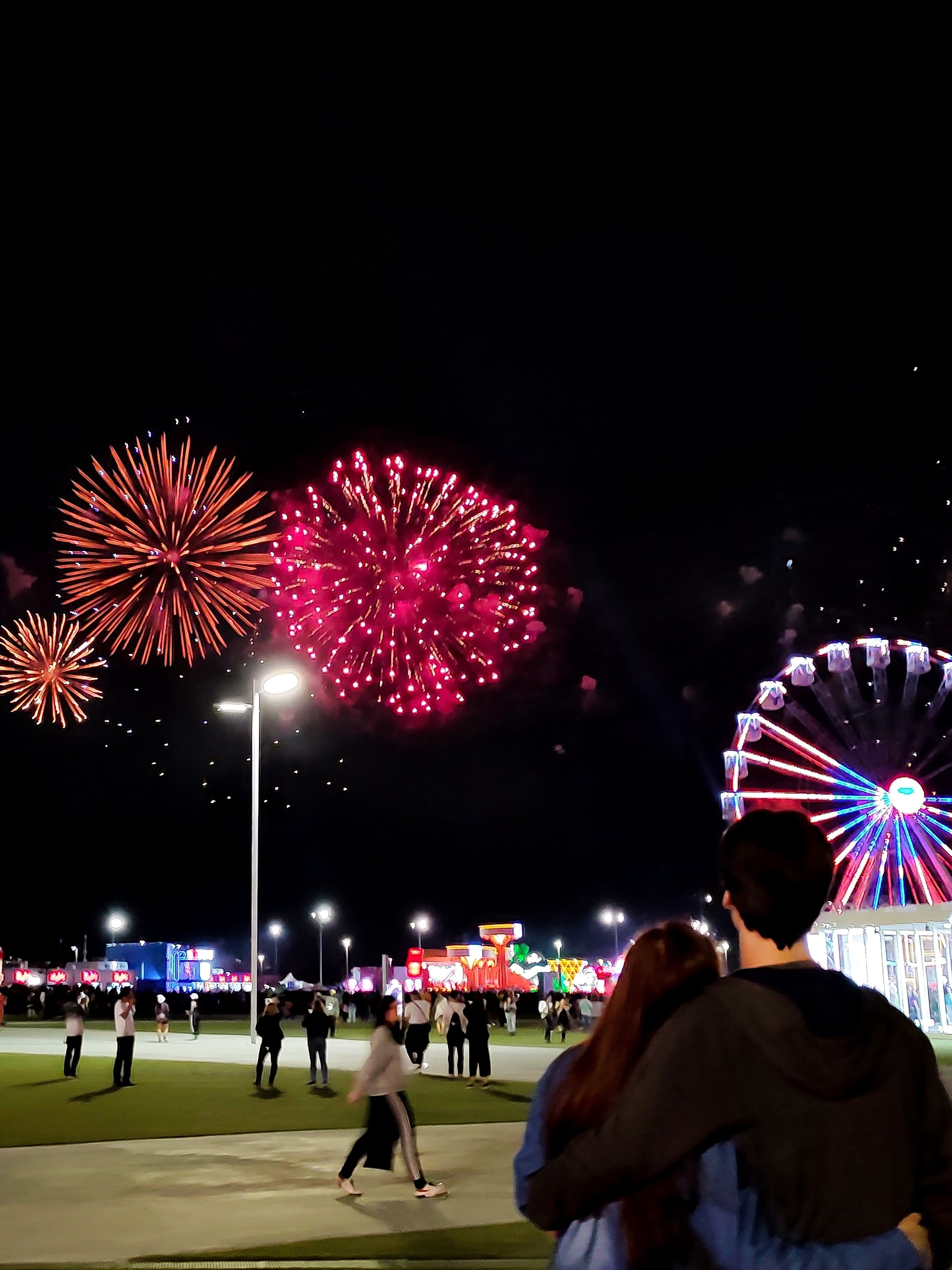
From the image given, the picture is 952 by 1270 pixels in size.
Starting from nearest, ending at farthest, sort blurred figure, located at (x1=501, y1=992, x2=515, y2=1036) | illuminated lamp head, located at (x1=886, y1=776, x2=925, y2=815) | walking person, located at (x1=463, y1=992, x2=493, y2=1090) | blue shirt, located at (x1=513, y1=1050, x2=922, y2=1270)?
1. blue shirt, located at (x1=513, y1=1050, x2=922, y2=1270)
2. walking person, located at (x1=463, y1=992, x2=493, y2=1090)
3. illuminated lamp head, located at (x1=886, y1=776, x2=925, y2=815)
4. blurred figure, located at (x1=501, y1=992, x2=515, y2=1036)

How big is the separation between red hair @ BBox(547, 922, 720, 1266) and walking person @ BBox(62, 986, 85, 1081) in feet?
71.1

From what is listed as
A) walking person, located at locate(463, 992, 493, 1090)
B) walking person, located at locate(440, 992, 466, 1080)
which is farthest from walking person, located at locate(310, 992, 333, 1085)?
walking person, located at locate(440, 992, 466, 1080)

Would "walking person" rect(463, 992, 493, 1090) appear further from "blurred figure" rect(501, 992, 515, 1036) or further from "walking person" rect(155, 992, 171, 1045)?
"blurred figure" rect(501, 992, 515, 1036)

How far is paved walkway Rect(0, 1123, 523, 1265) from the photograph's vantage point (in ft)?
29.4

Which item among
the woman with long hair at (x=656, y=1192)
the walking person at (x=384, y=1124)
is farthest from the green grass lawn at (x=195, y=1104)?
the woman with long hair at (x=656, y=1192)

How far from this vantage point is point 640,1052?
2711 millimetres

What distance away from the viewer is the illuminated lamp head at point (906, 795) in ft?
130

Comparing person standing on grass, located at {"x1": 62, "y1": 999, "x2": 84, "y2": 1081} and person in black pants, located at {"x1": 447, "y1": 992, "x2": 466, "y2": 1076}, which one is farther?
person in black pants, located at {"x1": 447, "y1": 992, "x2": 466, "y2": 1076}

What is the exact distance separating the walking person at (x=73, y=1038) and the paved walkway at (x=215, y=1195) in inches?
359

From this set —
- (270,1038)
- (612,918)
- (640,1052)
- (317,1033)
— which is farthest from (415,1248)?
(612,918)

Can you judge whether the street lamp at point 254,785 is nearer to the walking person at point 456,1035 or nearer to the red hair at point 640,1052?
the walking person at point 456,1035

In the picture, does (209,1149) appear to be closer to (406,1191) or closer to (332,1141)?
(332,1141)

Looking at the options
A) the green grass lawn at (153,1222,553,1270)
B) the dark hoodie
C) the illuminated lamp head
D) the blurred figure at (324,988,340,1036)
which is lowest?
the green grass lawn at (153,1222,553,1270)

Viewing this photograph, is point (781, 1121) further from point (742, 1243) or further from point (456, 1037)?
point (456, 1037)
